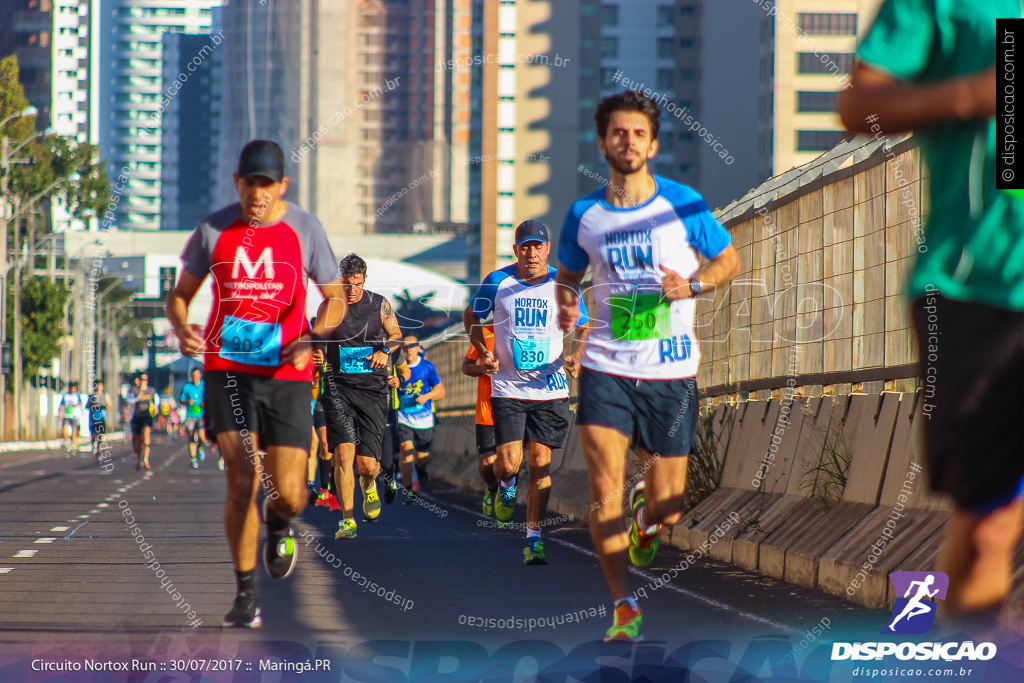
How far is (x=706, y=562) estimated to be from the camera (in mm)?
11266

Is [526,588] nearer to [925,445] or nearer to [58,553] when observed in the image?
[58,553]

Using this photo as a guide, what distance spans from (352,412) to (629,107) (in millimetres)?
6705

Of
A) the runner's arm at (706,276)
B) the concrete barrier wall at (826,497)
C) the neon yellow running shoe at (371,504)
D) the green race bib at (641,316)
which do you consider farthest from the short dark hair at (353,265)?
the runner's arm at (706,276)

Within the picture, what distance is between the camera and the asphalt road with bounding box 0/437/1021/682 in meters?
6.06

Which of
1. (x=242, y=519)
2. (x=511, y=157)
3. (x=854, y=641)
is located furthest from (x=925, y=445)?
(x=511, y=157)

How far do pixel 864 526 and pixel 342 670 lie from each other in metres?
3.86

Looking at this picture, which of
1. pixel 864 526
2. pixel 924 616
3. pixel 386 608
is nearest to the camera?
pixel 924 616

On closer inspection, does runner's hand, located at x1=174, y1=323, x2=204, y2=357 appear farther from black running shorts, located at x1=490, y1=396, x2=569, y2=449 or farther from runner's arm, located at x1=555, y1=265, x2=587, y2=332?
black running shorts, located at x1=490, y1=396, x2=569, y2=449

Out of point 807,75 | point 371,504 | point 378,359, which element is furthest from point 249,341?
point 807,75

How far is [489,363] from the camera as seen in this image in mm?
11516

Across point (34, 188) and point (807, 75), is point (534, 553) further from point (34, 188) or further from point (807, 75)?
point (807, 75)

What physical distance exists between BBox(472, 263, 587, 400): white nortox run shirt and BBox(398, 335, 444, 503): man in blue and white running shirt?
825cm

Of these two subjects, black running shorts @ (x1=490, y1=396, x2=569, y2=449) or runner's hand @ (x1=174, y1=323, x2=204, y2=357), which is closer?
runner's hand @ (x1=174, y1=323, x2=204, y2=357)

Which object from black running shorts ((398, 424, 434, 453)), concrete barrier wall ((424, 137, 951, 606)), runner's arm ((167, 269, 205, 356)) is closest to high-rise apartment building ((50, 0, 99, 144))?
black running shorts ((398, 424, 434, 453))
